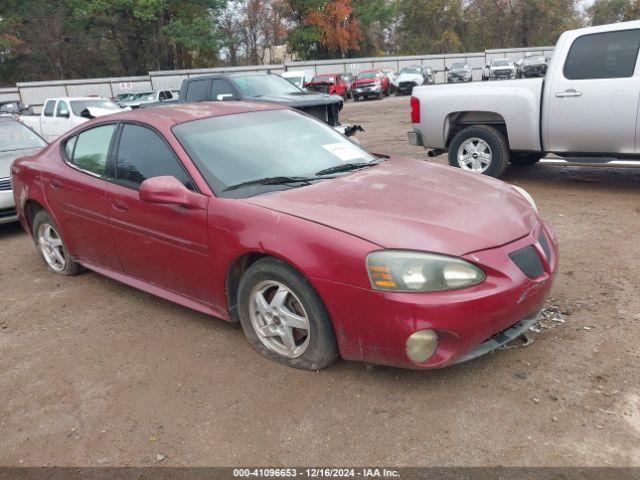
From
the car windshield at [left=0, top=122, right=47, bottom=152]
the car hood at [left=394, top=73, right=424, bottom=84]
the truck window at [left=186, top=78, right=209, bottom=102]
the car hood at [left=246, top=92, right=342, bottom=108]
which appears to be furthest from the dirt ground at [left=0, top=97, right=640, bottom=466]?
the car hood at [left=394, top=73, right=424, bottom=84]

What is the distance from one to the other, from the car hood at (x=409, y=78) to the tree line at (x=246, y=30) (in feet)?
62.4

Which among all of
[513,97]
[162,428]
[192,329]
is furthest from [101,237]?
[513,97]

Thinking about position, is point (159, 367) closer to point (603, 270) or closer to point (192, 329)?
point (192, 329)

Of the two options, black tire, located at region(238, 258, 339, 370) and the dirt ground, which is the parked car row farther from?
the dirt ground

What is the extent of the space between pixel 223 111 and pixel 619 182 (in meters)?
5.63

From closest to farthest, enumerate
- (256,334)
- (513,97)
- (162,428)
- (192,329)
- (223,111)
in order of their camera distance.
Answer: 1. (162,428)
2. (256,334)
3. (192,329)
4. (223,111)
5. (513,97)

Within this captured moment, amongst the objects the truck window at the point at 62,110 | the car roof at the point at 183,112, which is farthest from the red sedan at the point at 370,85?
the car roof at the point at 183,112

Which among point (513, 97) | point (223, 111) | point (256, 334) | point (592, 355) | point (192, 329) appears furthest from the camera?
point (513, 97)

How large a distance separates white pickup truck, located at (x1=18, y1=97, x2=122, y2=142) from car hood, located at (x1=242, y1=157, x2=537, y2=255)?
1226cm

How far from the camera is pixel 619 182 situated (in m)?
7.25

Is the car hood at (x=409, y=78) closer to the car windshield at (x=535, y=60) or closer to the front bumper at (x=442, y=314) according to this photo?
the car windshield at (x=535, y=60)

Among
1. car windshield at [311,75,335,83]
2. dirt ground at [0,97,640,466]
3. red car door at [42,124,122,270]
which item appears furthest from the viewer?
car windshield at [311,75,335,83]

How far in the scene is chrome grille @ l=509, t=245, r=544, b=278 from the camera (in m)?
2.89

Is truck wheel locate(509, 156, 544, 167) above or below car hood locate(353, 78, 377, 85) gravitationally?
below
